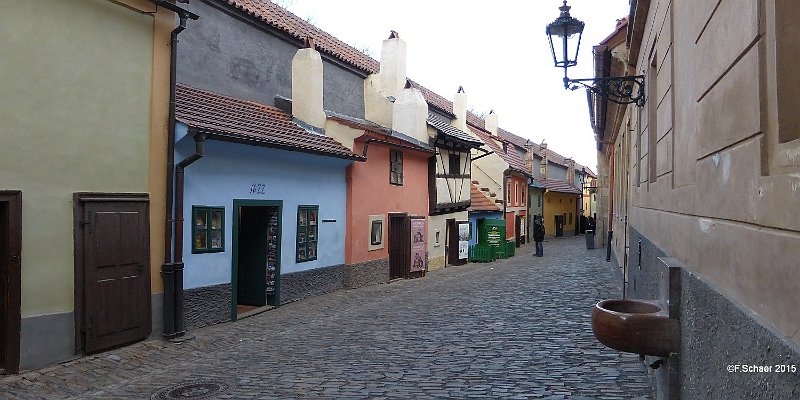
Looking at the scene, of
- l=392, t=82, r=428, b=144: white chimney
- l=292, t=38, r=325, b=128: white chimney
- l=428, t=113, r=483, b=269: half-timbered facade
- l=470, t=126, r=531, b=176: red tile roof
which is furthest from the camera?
l=470, t=126, r=531, b=176: red tile roof

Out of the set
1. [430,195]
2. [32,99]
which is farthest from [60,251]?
[430,195]

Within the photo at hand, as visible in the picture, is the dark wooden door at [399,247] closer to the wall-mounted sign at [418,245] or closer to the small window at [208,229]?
the wall-mounted sign at [418,245]

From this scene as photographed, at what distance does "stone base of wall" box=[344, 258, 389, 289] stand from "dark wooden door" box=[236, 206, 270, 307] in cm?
309

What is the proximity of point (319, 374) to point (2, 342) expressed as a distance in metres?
3.75

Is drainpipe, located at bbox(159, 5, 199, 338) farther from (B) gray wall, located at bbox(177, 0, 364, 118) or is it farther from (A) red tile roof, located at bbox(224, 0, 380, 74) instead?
(A) red tile roof, located at bbox(224, 0, 380, 74)

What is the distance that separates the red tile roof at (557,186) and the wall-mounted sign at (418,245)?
26603mm

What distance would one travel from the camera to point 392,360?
7.79 m

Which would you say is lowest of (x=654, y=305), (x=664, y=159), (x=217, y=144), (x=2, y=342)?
(x=2, y=342)

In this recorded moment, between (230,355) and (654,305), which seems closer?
(654,305)

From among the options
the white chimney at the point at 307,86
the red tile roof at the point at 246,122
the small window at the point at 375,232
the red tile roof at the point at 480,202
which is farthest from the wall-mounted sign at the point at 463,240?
the white chimney at the point at 307,86

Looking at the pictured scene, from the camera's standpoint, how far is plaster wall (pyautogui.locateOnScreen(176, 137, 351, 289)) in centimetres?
→ 1005

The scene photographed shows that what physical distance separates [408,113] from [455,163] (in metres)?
4.66

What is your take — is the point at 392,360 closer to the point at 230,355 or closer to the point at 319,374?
the point at 319,374

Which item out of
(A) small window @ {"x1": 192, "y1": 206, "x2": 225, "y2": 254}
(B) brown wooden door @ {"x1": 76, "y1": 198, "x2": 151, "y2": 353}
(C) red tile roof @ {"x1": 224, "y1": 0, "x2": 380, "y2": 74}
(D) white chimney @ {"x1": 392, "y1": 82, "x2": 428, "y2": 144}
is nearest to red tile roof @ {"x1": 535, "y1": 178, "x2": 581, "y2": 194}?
(D) white chimney @ {"x1": 392, "y1": 82, "x2": 428, "y2": 144}
